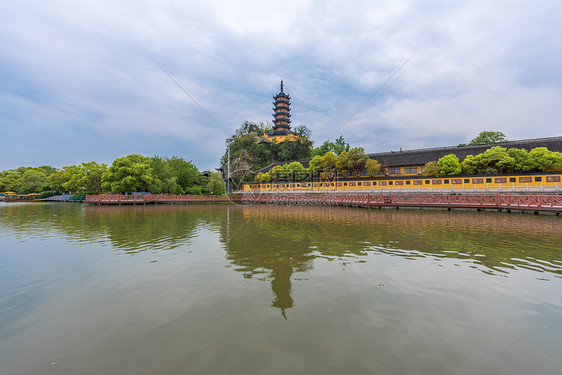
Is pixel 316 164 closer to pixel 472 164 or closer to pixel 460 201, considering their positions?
pixel 472 164

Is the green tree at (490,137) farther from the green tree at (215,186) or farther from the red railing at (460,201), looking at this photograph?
the green tree at (215,186)

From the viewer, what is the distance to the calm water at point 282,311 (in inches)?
142

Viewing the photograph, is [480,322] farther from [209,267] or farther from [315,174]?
[315,174]

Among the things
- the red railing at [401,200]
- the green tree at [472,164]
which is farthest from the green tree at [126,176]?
the green tree at [472,164]

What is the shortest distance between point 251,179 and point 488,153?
54662 millimetres

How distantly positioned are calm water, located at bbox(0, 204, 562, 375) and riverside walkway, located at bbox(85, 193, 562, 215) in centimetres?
1827

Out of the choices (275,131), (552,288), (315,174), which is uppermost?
(275,131)

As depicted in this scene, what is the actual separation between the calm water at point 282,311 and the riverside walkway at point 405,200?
18273 millimetres

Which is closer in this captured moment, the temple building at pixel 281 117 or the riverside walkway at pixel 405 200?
the riverside walkway at pixel 405 200

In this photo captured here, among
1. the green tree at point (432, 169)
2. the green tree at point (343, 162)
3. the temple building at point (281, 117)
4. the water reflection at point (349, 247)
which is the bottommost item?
the water reflection at point (349, 247)

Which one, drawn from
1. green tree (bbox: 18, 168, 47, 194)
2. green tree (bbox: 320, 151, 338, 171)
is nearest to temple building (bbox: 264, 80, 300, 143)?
green tree (bbox: 320, 151, 338, 171)

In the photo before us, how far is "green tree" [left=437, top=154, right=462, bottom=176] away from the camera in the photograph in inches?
1646

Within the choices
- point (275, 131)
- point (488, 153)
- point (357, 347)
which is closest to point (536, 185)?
point (488, 153)

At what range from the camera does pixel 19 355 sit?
3771mm
